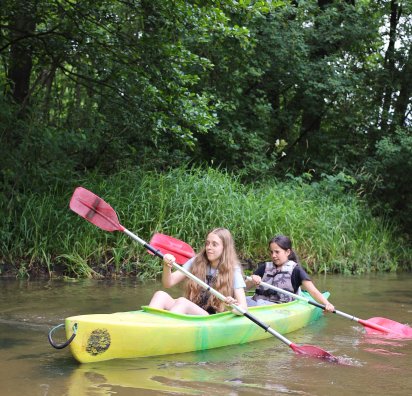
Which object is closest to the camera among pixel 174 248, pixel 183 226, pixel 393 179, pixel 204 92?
pixel 174 248

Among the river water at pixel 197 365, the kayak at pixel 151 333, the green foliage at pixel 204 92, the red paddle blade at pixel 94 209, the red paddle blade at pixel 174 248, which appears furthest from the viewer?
the green foliage at pixel 204 92

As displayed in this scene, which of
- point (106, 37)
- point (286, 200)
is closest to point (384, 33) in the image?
point (286, 200)

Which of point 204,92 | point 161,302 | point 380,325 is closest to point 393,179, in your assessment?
point 204,92

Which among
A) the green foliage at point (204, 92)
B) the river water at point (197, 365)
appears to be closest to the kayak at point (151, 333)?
the river water at point (197, 365)

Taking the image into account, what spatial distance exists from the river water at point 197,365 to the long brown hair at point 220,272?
1.38 feet

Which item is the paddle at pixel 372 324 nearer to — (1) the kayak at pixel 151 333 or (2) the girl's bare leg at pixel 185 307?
(1) the kayak at pixel 151 333

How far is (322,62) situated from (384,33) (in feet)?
9.19

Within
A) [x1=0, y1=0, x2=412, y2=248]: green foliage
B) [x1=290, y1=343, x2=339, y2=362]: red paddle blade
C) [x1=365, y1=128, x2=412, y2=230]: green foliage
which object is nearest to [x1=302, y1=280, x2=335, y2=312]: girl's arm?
[x1=290, y1=343, x2=339, y2=362]: red paddle blade

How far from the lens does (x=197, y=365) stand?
14.1 ft

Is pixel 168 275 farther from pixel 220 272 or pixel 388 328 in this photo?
pixel 388 328

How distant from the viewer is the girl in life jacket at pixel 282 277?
5867 millimetres

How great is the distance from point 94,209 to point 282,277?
1864 millimetres

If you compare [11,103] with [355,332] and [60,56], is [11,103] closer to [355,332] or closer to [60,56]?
[60,56]

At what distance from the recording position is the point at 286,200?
1034 centimetres
